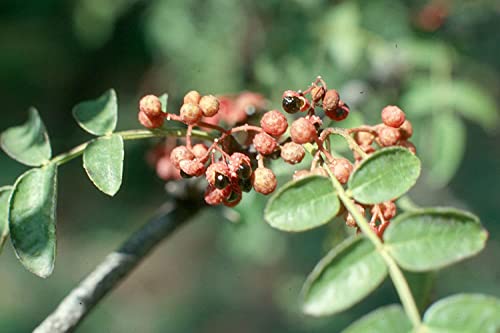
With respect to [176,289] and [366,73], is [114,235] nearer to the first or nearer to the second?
[176,289]

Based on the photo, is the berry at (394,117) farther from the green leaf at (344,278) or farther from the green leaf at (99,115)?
the green leaf at (99,115)

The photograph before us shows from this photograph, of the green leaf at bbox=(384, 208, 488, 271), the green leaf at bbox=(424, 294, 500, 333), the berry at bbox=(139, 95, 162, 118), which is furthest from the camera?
the berry at bbox=(139, 95, 162, 118)

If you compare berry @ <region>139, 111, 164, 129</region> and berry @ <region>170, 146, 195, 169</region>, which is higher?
A: berry @ <region>139, 111, 164, 129</region>

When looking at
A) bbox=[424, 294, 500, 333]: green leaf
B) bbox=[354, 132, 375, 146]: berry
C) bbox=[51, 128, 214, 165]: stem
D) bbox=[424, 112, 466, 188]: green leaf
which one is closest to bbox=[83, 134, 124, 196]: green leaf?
bbox=[51, 128, 214, 165]: stem

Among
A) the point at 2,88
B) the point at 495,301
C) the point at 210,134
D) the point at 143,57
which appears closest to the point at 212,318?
the point at 143,57

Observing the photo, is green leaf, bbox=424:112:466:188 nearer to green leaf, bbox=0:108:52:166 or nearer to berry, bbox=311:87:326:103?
berry, bbox=311:87:326:103
